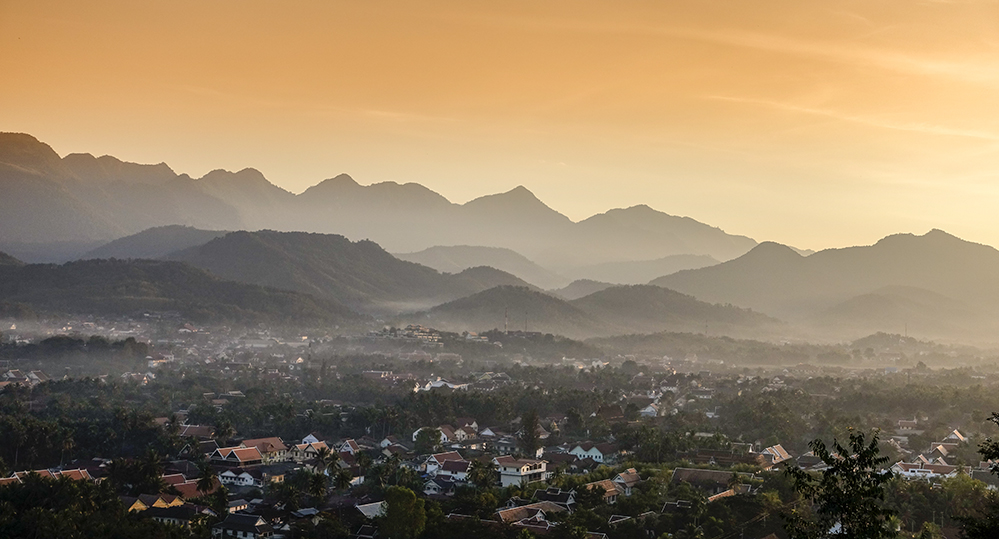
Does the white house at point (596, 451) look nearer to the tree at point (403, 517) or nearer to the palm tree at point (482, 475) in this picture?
the palm tree at point (482, 475)

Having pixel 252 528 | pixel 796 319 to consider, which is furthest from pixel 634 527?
pixel 796 319

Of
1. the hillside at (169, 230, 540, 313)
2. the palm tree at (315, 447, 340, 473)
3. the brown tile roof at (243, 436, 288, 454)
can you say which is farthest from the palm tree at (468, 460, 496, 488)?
the hillside at (169, 230, 540, 313)

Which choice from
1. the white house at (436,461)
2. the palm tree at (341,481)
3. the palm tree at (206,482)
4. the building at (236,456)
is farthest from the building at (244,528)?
the building at (236,456)

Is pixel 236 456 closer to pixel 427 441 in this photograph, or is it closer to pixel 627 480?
pixel 427 441

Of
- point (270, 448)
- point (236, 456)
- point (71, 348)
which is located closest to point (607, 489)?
point (236, 456)

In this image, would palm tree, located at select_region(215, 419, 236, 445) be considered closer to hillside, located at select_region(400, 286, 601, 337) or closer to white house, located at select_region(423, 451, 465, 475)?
white house, located at select_region(423, 451, 465, 475)

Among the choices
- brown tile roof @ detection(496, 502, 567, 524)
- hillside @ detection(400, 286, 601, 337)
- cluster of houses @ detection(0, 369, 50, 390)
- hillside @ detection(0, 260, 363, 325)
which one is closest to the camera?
brown tile roof @ detection(496, 502, 567, 524)
